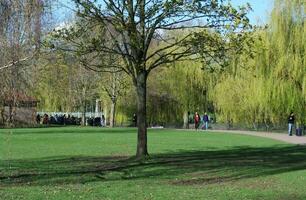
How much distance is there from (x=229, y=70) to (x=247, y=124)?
6.06 m

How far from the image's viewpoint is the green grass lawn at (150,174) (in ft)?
42.1

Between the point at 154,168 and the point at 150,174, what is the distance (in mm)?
1661

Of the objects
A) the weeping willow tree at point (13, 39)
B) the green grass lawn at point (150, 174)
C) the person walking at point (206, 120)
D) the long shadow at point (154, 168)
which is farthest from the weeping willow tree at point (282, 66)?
the weeping willow tree at point (13, 39)

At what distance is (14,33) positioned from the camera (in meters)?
14.4

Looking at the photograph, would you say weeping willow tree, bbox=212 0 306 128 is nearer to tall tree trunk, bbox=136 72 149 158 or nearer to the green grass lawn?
the green grass lawn

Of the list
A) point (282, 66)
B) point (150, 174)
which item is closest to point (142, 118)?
point (150, 174)

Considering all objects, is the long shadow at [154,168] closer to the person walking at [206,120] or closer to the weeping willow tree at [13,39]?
the weeping willow tree at [13,39]

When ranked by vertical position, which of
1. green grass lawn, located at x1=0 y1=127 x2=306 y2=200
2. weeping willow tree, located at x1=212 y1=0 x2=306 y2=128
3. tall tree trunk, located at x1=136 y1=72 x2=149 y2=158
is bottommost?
green grass lawn, located at x1=0 y1=127 x2=306 y2=200

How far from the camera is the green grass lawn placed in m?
12.8

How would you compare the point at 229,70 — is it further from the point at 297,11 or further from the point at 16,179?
the point at 16,179

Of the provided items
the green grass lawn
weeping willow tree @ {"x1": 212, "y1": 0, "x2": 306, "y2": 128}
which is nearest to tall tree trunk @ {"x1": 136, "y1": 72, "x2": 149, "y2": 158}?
the green grass lawn

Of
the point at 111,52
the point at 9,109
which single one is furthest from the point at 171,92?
the point at 9,109

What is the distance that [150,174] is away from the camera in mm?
17656

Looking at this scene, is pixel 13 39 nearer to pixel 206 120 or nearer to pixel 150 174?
pixel 150 174
